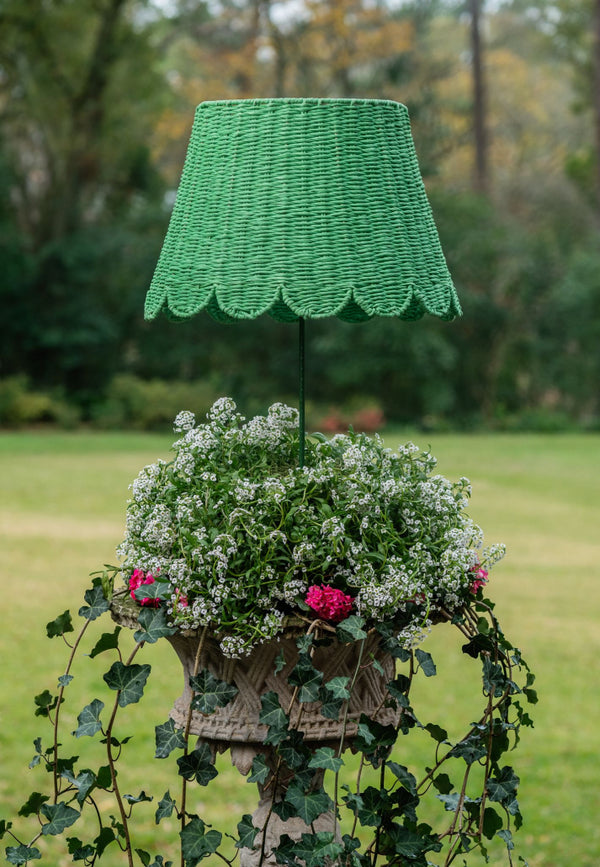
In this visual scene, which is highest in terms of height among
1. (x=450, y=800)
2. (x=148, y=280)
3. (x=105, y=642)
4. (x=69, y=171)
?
(x=69, y=171)

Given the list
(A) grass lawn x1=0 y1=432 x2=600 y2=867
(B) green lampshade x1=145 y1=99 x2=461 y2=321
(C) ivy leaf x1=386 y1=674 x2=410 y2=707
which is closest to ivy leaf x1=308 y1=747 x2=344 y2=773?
(C) ivy leaf x1=386 y1=674 x2=410 y2=707

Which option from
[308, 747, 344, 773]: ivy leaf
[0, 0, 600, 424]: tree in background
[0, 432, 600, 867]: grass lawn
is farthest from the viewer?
[0, 0, 600, 424]: tree in background

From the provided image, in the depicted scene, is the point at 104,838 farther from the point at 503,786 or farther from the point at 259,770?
the point at 503,786

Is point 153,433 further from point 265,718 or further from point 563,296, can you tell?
point 265,718

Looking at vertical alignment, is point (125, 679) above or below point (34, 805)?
above

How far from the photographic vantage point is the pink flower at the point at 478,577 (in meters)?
2.42

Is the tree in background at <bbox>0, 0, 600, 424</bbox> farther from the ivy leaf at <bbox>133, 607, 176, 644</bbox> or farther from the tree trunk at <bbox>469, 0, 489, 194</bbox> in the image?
the ivy leaf at <bbox>133, 607, 176, 644</bbox>

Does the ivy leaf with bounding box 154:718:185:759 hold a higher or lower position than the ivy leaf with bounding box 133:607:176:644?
lower

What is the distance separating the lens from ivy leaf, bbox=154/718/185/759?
2162mm

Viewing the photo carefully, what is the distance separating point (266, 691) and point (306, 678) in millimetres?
198

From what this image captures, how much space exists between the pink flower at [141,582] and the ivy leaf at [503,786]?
2.70ft

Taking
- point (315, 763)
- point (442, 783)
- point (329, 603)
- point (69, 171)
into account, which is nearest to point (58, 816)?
point (315, 763)

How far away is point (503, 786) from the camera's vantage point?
2.29 m

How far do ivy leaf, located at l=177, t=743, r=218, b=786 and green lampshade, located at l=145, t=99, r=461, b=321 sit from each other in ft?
2.97
